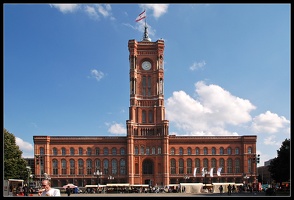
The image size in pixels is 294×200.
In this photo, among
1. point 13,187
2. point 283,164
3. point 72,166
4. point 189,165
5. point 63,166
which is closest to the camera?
point 13,187

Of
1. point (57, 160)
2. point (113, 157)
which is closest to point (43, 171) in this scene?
point (57, 160)

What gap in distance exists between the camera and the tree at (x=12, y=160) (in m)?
68.0

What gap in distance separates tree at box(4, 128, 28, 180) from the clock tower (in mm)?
37701

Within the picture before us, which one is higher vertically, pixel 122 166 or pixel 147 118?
pixel 147 118

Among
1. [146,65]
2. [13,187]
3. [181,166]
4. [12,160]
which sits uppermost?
[146,65]

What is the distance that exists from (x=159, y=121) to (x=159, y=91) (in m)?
8.02

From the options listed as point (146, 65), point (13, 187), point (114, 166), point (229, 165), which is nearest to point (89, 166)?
point (114, 166)

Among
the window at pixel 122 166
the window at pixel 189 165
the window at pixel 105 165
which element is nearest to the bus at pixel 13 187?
the window at pixel 105 165

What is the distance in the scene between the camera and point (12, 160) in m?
69.6

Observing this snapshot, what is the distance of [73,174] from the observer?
10838cm

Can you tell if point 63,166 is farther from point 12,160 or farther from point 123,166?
point 12,160

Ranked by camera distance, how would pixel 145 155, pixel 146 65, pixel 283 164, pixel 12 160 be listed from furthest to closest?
pixel 146 65 → pixel 145 155 → pixel 12 160 → pixel 283 164

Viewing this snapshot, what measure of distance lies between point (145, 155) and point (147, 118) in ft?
31.3

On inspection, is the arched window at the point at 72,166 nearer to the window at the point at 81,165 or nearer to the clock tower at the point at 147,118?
the window at the point at 81,165
